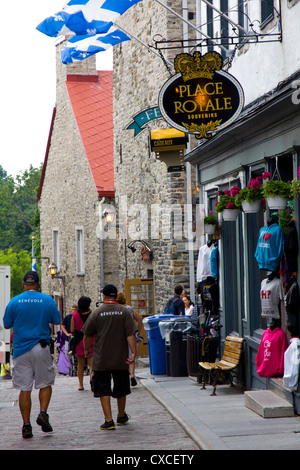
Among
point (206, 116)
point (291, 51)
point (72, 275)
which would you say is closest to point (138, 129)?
point (206, 116)

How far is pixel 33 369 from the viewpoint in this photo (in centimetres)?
895

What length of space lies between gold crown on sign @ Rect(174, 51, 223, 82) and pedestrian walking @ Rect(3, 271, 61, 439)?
12.8 ft

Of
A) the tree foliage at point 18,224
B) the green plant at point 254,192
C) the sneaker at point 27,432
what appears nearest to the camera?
the sneaker at point 27,432

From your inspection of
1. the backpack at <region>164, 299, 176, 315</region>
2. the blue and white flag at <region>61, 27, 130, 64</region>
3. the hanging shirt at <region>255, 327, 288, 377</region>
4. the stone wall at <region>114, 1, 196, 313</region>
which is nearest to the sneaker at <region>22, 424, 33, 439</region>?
the hanging shirt at <region>255, 327, 288, 377</region>

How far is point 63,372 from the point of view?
18.8m

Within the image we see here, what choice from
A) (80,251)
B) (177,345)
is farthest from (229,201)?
(80,251)

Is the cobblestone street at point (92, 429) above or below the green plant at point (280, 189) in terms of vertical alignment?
below

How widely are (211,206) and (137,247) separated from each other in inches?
299

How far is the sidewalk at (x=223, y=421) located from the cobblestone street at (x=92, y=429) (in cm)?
14

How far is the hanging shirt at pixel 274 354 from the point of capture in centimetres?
1000

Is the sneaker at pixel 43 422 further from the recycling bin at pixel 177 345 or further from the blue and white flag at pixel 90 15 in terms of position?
the blue and white flag at pixel 90 15

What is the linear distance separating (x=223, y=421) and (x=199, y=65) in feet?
15.5

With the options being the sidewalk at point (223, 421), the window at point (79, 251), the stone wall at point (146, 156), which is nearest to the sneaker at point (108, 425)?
the sidewalk at point (223, 421)

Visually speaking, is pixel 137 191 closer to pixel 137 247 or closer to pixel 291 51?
pixel 137 247
